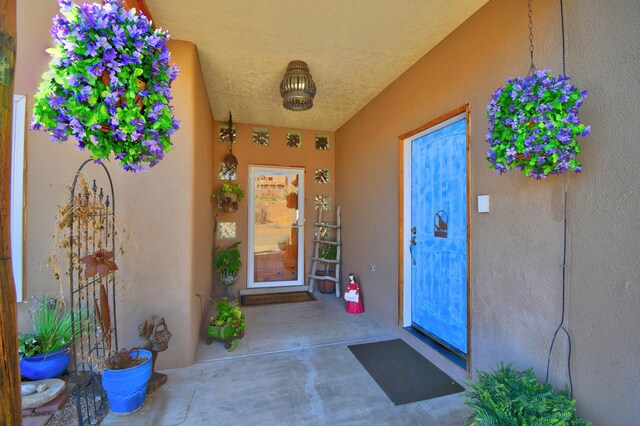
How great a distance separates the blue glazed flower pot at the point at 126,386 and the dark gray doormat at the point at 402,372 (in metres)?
1.65

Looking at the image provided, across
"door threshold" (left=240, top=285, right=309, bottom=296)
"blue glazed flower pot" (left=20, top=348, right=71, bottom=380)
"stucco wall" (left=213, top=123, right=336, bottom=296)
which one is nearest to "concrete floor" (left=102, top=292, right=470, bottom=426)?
"blue glazed flower pot" (left=20, top=348, right=71, bottom=380)

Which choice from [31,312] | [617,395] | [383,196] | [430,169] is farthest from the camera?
[383,196]

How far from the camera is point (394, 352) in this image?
8.94 feet

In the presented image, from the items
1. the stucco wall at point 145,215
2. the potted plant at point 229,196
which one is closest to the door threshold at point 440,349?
the stucco wall at point 145,215

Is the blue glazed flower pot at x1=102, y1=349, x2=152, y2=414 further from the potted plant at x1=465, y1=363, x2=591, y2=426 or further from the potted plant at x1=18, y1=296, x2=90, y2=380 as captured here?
the potted plant at x1=465, y1=363, x2=591, y2=426

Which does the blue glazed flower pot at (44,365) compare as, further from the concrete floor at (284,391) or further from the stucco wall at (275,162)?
the stucco wall at (275,162)

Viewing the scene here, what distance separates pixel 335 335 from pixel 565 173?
2.44 meters

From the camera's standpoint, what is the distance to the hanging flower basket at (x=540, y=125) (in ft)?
4.23

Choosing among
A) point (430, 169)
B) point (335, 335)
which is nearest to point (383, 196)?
point (430, 169)

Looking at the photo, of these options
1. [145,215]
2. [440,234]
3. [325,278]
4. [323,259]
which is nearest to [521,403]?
[440,234]

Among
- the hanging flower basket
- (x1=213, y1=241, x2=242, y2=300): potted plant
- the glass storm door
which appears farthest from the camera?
the glass storm door

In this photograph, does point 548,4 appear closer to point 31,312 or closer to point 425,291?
point 425,291

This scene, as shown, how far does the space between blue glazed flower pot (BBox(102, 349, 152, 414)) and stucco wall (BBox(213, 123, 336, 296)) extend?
98.3 inches

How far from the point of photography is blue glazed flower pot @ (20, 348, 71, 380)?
6.47ft
